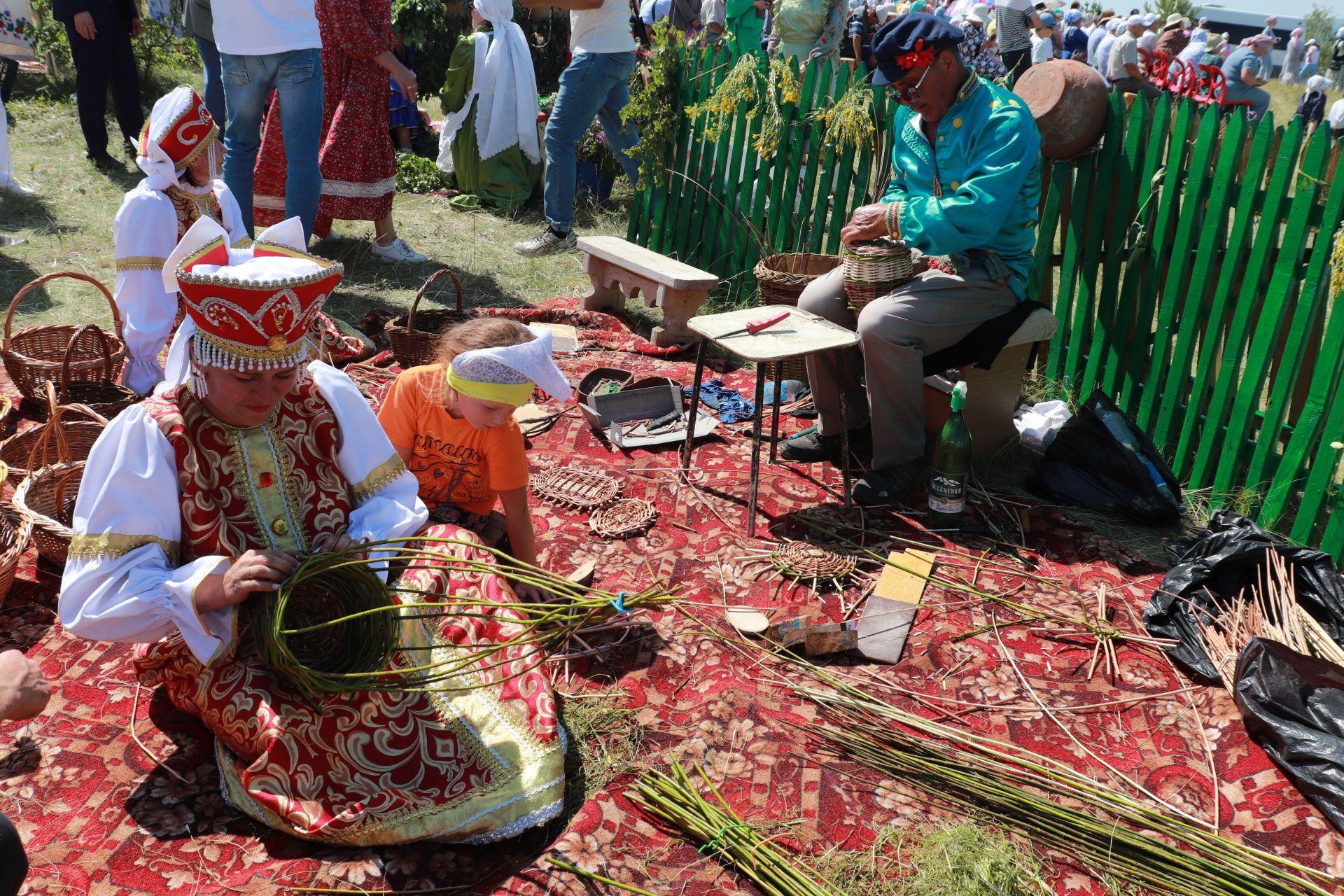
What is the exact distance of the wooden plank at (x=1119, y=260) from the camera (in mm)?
4777

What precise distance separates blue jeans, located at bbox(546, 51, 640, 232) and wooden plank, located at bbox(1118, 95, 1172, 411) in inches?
155

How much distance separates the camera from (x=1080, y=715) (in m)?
3.27

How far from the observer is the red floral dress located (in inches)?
273

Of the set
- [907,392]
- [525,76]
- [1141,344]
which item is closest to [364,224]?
[525,76]

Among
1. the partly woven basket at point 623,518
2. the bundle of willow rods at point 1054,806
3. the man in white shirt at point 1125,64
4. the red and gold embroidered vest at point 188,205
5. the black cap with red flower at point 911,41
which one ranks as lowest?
the bundle of willow rods at point 1054,806

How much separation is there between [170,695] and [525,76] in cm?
714

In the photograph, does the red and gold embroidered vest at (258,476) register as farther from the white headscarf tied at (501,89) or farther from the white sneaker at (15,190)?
the white sneaker at (15,190)

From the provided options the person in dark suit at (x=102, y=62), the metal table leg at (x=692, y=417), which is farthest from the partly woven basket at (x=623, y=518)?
the person in dark suit at (x=102, y=62)

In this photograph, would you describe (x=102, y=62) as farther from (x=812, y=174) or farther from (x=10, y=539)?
(x=10, y=539)

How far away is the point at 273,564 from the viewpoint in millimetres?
2336

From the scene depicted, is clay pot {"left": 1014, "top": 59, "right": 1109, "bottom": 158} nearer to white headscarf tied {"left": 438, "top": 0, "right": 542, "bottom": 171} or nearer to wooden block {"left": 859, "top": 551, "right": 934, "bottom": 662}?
wooden block {"left": 859, "top": 551, "right": 934, "bottom": 662}

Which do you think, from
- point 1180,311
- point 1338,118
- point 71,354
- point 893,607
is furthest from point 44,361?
Answer: point 1338,118

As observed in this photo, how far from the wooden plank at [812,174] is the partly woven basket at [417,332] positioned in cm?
223

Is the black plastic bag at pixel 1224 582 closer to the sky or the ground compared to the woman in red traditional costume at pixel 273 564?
closer to the ground
